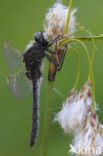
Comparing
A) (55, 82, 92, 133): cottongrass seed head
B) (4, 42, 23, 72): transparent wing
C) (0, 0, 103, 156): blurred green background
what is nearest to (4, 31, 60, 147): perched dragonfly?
(4, 42, 23, 72): transparent wing

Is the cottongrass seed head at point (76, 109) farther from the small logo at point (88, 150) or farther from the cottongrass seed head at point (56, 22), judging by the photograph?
the cottongrass seed head at point (56, 22)

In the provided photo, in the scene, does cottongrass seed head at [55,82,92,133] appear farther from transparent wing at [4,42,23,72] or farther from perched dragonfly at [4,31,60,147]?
transparent wing at [4,42,23,72]

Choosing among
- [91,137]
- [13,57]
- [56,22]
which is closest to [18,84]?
[13,57]

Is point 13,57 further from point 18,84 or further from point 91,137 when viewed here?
point 91,137

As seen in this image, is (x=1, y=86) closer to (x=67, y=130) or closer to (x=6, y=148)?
(x=6, y=148)

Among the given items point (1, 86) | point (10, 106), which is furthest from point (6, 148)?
point (1, 86)
